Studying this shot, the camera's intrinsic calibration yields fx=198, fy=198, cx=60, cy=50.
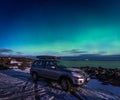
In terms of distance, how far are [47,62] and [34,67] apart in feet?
7.36

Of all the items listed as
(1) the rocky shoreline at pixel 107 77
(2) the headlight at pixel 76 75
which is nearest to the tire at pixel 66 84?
(2) the headlight at pixel 76 75

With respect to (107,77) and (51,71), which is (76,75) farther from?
(107,77)

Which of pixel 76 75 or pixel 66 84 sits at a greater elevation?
pixel 76 75

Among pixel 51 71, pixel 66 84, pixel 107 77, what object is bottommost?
pixel 107 77

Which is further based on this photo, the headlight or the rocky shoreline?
the rocky shoreline

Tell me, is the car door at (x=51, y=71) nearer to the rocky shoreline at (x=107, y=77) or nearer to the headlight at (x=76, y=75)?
the headlight at (x=76, y=75)

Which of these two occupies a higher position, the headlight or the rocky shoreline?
the headlight

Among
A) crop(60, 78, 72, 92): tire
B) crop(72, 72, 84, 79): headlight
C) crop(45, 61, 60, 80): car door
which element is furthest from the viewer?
crop(45, 61, 60, 80): car door

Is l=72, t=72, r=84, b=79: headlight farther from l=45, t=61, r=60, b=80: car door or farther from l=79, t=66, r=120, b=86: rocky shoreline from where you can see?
l=79, t=66, r=120, b=86: rocky shoreline

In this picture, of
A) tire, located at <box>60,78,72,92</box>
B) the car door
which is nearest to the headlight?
tire, located at <box>60,78,72,92</box>

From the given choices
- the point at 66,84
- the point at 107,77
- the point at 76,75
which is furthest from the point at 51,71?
the point at 107,77

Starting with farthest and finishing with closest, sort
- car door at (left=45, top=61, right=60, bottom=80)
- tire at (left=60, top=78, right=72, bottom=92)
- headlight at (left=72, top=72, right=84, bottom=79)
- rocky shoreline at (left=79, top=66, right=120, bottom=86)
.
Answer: rocky shoreline at (left=79, top=66, right=120, bottom=86)
car door at (left=45, top=61, right=60, bottom=80)
tire at (left=60, top=78, right=72, bottom=92)
headlight at (left=72, top=72, right=84, bottom=79)

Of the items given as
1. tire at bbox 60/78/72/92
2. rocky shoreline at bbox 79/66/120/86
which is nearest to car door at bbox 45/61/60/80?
tire at bbox 60/78/72/92

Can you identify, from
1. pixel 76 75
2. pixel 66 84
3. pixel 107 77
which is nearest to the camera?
pixel 76 75
